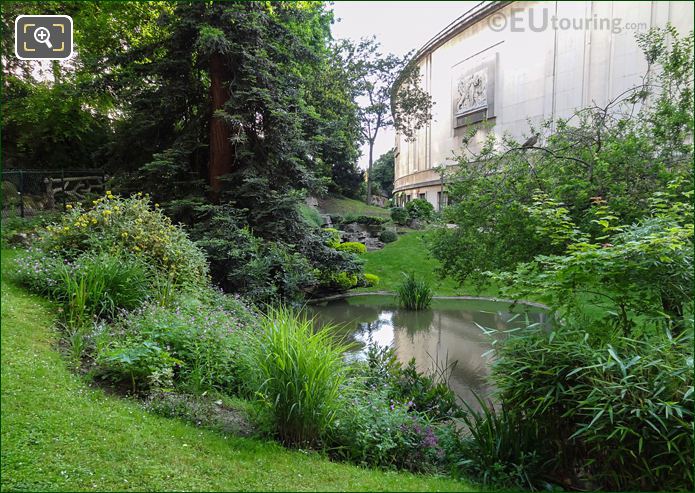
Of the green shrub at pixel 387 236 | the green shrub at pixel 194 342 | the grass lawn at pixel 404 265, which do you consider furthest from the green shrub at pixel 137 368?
the green shrub at pixel 387 236

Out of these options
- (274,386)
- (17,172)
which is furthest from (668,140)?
(17,172)

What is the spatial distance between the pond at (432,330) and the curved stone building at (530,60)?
2.94 m

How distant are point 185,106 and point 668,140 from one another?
7789mm

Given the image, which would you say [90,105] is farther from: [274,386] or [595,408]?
[595,408]

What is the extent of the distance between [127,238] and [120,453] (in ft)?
10.5

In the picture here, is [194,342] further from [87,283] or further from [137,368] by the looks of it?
[87,283]

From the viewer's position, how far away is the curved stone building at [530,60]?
342cm

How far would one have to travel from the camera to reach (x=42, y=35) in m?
2.17

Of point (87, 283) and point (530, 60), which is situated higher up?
point (530, 60)

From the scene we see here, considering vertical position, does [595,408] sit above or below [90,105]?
below

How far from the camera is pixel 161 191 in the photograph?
24.9 feet

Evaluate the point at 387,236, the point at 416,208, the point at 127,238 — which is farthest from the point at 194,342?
the point at 416,208

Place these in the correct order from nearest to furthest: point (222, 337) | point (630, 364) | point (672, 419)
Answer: point (672, 419)
point (630, 364)
point (222, 337)

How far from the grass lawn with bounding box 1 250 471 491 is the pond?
2.13m
